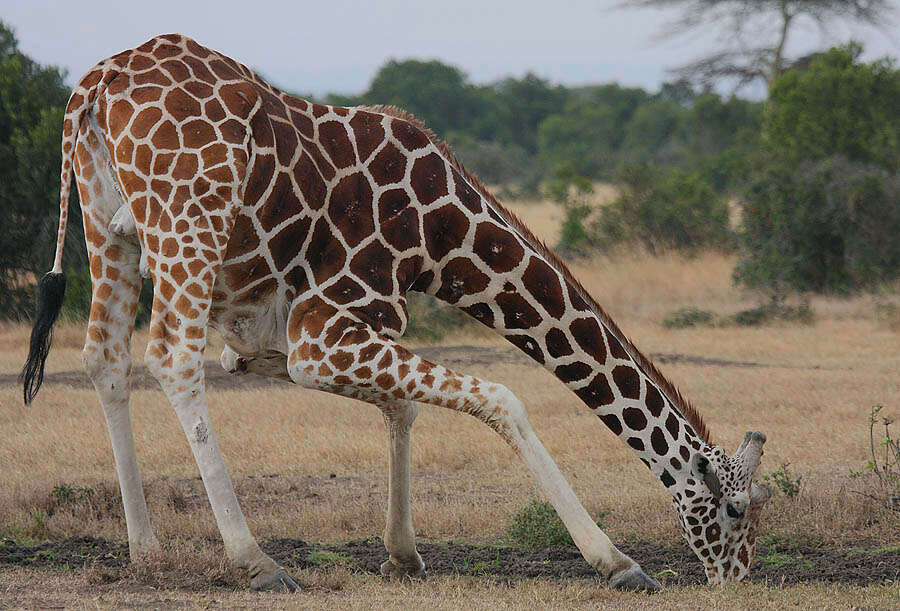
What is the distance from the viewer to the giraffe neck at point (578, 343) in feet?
18.0

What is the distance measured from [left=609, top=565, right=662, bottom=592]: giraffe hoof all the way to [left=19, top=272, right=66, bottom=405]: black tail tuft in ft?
10.7

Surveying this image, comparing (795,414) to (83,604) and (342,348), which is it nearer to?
(342,348)

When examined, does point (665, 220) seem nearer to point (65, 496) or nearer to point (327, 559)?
point (65, 496)

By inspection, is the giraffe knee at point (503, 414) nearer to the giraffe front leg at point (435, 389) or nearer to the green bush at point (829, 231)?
the giraffe front leg at point (435, 389)

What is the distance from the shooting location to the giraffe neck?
5484mm

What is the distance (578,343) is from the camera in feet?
18.1

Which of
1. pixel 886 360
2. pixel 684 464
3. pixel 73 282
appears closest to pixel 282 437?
pixel 684 464

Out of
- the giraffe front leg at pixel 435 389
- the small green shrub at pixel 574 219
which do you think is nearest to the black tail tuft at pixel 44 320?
the giraffe front leg at pixel 435 389

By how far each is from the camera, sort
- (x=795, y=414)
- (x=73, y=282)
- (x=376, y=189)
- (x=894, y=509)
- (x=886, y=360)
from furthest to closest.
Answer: (x=73, y=282), (x=886, y=360), (x=795, y=414), (x=894, y=509), (x=376, y=189)

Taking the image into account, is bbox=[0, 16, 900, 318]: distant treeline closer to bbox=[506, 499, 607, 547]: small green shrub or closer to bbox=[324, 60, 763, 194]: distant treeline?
bbox=[506, 499, 607, 547]: small green shrub

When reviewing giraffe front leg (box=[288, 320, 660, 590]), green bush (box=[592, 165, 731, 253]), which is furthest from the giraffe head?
green bush (box=[592, 165, 731, 253])

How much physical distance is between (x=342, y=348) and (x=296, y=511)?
2294mm

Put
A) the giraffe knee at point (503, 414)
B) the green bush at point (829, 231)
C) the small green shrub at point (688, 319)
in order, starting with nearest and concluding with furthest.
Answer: the giraffe knee at point (503, 414) → the small green shrub at point (688, 319) → the green bush at point (829, 231)

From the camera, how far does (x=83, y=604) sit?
4.59m
